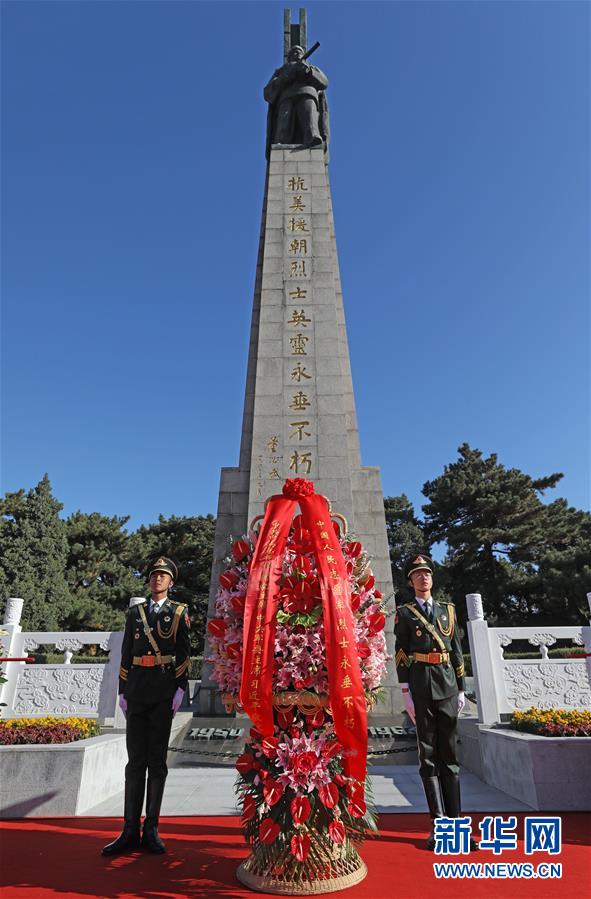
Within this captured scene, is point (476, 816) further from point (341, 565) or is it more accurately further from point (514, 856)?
point (341, 565)

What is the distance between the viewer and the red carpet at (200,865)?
2.34 metres

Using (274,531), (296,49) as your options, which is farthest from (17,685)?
(296,49)

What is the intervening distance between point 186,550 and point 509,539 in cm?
1160

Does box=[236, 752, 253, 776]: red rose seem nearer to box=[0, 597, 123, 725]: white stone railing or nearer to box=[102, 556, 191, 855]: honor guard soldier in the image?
box=[102, 556, 191, 855]: honor guard soldier

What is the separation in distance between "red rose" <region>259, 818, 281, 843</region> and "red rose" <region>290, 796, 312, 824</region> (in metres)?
0.10

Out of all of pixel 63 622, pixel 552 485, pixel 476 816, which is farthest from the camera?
pixel 552 485

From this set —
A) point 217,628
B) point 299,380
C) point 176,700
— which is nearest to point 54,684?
point 176,700

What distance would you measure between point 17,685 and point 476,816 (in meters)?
3.93

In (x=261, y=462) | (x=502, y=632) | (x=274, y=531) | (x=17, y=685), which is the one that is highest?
(x=261, y=462)

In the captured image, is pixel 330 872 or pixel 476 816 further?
pixel 476 816

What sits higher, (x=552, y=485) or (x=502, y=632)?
(x=552, y=485)

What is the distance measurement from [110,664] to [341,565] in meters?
3.21

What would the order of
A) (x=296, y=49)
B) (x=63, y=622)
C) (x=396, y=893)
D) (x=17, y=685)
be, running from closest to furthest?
(x=396, y=893), (x=17, y=685), (x=296, y=49), (x=63, y=622)

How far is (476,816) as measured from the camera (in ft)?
11.5
